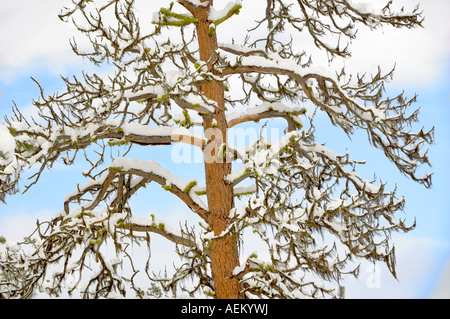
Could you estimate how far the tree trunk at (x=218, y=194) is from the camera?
682 centimetres

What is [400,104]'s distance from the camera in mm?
8281

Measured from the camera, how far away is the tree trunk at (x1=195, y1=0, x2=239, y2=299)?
6.82 metres

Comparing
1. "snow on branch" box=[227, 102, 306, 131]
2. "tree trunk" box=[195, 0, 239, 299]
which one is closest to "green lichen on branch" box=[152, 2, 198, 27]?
"tree trunk" box=[195, 0, 239, 299]

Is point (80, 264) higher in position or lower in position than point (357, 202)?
lower

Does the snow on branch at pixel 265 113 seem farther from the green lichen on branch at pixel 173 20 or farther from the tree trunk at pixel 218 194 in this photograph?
the green lichen on branch at pixel 173 20

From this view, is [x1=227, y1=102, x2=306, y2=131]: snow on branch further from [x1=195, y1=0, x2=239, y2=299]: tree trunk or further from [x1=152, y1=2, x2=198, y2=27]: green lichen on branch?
[x1=152, y1=2, x2=198, y2=27]: green lichen on branch

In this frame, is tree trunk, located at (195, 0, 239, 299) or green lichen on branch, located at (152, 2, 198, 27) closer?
tree trunk, located at (195, 0, 239, 299)

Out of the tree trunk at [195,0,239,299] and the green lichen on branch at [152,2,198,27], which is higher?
the green lichen on branch at [152,2,198,27]

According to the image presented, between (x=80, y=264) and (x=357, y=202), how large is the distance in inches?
168

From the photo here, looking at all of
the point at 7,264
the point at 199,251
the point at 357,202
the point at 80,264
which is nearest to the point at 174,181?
the point at 199,251

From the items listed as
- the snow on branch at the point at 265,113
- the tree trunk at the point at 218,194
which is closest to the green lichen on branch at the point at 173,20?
the tree trunk at the point at 218,194
